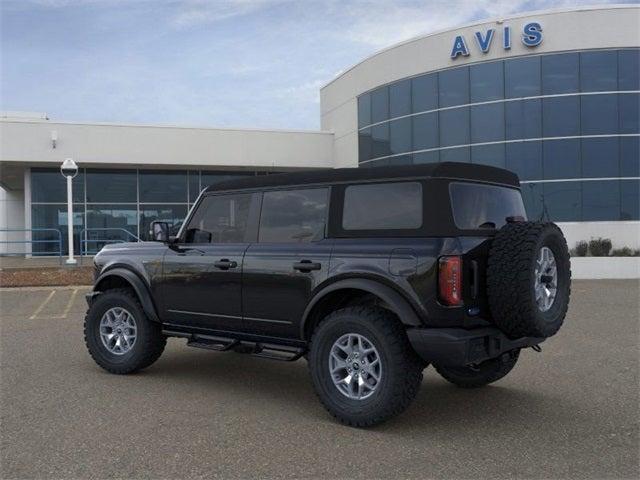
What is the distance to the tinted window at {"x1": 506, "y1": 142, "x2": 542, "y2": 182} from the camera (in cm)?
2120

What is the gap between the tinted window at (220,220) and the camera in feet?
18.8

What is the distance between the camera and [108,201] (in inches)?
1011

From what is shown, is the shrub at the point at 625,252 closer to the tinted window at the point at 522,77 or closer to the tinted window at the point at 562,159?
the tinted window at the point at 562,159

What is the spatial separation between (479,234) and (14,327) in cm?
769

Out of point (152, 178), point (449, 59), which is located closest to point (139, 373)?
point (449, 59)

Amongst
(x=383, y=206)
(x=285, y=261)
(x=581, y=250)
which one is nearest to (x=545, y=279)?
(x=383, y=206)

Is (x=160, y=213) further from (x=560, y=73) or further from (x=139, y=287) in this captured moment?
(x=139, y=287)

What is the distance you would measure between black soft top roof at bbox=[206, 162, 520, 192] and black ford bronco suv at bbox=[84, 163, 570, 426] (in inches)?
0.5

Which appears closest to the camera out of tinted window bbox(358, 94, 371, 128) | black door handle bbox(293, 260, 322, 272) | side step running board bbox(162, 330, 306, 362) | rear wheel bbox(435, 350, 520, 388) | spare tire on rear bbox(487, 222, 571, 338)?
spare tire on rear bbox(487, 222, 571, 338)

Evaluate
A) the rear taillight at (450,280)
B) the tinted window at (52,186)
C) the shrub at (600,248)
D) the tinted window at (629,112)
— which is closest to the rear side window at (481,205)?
the rear taillight at (450,280)

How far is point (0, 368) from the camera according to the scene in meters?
6.70

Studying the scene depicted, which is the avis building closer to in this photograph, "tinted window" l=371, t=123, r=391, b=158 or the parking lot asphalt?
"tinted window" l=371, t=123, r=391, b=158

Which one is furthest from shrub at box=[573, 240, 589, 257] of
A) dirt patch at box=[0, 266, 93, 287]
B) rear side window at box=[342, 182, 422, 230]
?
rear side window at box=[342, 182, 422, 230]

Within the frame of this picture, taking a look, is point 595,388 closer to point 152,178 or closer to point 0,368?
point 0,368
